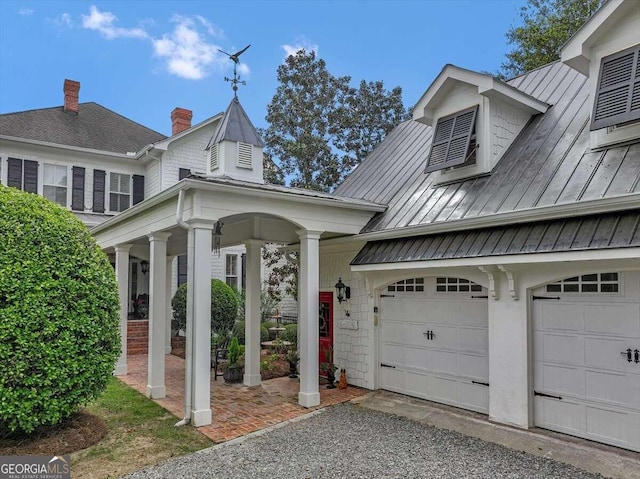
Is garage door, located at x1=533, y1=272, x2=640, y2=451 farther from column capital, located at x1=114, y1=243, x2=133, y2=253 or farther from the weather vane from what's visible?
column capital, located at x1=114, y1=243, x2=133, y2=253

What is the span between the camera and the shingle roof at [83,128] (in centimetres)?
1638

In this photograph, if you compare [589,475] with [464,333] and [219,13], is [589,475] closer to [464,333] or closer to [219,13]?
[464,333]

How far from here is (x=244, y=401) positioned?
8367 mm

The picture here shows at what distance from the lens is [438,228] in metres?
7.30

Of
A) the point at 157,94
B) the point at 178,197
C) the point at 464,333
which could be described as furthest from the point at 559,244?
the point at 157,94

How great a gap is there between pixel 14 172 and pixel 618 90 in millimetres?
17338

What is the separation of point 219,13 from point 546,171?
35.9 ft

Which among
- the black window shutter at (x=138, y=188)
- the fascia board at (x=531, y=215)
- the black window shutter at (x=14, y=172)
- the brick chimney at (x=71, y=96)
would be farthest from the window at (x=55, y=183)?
the fascia board at (x=531, y=215)

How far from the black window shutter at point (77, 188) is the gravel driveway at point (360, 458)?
13424 mm

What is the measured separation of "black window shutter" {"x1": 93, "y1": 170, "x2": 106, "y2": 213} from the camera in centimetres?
1691

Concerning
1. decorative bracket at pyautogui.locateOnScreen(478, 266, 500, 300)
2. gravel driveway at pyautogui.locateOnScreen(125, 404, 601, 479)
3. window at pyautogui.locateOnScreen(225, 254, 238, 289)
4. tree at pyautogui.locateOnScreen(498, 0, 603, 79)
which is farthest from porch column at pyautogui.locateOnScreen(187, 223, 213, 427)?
tree at pyautogui.locateOnScreen(498, 0, 603, 79)

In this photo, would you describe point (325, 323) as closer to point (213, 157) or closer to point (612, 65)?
point (213, 157)

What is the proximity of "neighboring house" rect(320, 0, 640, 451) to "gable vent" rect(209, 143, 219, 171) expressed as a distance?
10.2 feet

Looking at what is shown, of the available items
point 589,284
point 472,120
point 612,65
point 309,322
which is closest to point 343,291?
point 309,322
